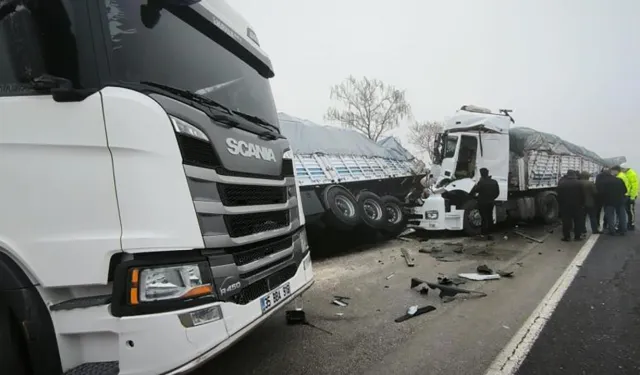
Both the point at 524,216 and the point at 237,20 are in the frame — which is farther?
the point at 524,216

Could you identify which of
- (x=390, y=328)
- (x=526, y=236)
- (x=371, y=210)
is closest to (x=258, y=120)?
(x=390, y=328)

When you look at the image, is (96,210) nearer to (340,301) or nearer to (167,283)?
(167,283)

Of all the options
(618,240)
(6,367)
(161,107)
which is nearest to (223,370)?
(6,367)

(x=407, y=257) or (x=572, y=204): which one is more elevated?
(x=572, y=204)

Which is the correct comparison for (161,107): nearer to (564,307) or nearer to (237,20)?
A: (237,20)

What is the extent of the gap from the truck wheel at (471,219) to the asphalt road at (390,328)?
3306mm

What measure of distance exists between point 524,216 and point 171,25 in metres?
12.1

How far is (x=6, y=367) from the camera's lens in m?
2.04

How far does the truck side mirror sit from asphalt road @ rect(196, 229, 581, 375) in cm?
239

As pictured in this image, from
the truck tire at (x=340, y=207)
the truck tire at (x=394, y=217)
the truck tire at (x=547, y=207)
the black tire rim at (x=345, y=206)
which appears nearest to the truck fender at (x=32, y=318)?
the truck tire at (x=340, y=207)

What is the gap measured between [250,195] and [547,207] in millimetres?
13365

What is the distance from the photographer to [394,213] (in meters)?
10.8

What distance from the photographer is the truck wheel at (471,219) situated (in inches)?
413

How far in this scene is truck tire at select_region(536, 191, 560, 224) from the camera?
13.1 m
